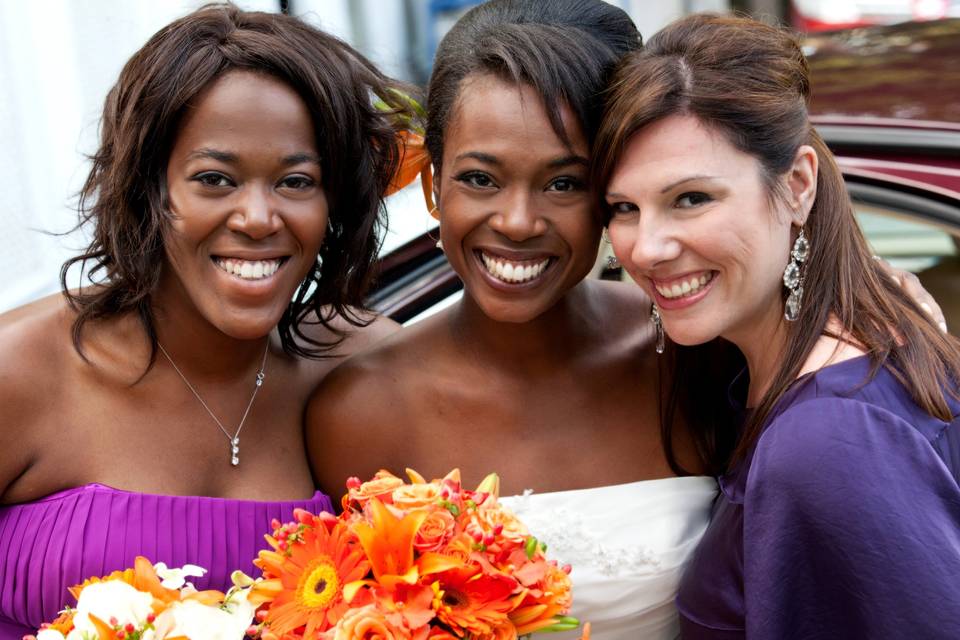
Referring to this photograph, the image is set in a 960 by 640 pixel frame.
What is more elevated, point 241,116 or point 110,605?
point 241,116

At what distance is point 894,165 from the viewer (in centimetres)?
292

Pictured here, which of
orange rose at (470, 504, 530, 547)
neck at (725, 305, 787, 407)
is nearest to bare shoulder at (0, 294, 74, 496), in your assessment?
orange rose at (470, 504, 530, 547)

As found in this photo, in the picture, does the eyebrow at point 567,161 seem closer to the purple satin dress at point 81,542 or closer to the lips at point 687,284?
the lips at point 687,284

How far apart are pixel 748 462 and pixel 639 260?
1.46 feet

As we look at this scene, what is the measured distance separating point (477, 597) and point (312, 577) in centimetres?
25

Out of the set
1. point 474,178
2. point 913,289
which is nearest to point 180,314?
point 474,178

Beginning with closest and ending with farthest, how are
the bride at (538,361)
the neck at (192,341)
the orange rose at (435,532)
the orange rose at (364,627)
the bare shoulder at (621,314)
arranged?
1. the orange rose at (364,627)
2. the orange rose at (435,532)
3. the bride at (538,361)
4. the neck at (192,341)
5. the bare shoulder at (621,314)

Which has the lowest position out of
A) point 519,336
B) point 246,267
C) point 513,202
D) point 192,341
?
point 519,336

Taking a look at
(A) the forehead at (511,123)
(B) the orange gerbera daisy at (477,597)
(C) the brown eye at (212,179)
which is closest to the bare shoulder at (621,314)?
(A) the forehead at (511,123)

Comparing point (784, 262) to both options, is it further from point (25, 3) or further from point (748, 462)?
point (25, 3)

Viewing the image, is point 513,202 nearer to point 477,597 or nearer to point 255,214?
point 255,214

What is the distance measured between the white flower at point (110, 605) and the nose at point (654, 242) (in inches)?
42.4

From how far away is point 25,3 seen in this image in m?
3.78

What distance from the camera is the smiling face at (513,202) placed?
2.38 m
